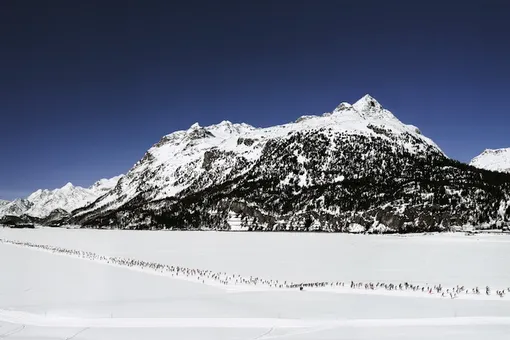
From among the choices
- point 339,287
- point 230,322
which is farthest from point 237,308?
point 339,287

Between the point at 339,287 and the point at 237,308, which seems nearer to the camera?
the point at 237,308

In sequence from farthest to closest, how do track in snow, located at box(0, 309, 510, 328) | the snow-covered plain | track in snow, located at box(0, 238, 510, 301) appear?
track in snow, located at box(0, 238, 510, 301)
track in snow, located at box(0, 309, 510, 328)
the snow-covered plain

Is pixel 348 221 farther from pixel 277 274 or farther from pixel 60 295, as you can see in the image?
pixel 60 295

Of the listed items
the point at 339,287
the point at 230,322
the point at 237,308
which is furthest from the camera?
the point at 339,287

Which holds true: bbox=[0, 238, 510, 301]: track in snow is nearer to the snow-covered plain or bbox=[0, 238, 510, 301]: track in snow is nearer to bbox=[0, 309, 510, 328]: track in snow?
the snow-covered plain

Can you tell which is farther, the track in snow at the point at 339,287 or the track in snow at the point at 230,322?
the track in snow at the point at 339,287

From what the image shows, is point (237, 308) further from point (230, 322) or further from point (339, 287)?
point (339, 287)

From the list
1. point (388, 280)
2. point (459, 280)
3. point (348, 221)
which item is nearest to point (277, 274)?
point (388, 280)

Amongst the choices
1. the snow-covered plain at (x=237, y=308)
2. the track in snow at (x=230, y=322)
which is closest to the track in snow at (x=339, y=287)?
the snow-covered plain at (x=237, y=308)

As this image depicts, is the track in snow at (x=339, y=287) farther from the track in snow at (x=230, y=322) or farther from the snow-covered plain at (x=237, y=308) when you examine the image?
the track in snow at (x=230, y=322)

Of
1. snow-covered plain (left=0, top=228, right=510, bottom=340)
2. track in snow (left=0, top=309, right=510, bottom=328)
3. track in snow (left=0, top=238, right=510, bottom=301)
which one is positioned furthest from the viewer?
track in snow (left=0, top=238, right=510, bottom=301)

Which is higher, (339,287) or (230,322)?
(339,287)

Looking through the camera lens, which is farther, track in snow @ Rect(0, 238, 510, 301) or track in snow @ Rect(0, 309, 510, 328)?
track in snow @ Rect(0, 238, 510, 301)

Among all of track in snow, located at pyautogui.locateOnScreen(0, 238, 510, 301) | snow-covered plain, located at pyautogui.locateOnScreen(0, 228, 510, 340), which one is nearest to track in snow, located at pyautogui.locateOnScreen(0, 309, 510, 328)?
snow-covered plain, located at pyautogui.locateOnScreen(0, 228, 510, 340)
